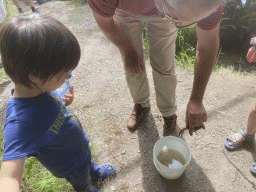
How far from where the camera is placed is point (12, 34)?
→ 0.76 meters

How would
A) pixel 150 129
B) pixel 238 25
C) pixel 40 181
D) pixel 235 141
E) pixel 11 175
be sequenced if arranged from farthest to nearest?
pixel 238 25 < pixel 150 129 < pixel 235 141 < pixel 40 181 < pixel 11 175

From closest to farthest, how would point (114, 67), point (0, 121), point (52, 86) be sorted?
point (52, 86) < point (0, 121) < point (114, 67)

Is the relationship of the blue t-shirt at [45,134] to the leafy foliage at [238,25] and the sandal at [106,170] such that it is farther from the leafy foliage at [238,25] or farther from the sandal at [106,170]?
the leafy foliage at [238,25]

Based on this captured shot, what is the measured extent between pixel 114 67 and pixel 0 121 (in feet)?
5.83

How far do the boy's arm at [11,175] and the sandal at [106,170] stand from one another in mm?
1006

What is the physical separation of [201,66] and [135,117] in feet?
3.70

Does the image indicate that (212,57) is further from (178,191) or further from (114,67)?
(114,67)

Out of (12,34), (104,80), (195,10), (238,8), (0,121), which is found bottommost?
(0,121)

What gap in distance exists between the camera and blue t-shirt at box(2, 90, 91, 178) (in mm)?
792

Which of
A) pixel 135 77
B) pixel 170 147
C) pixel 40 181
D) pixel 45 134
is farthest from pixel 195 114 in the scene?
pixel 40 181

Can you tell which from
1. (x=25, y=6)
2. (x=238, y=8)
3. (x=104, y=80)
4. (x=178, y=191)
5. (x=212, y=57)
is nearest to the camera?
(x=212, y=57)

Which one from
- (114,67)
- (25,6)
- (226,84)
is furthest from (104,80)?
(25,6)

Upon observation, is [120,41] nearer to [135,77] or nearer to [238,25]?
[135,77]

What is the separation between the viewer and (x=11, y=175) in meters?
0.75
